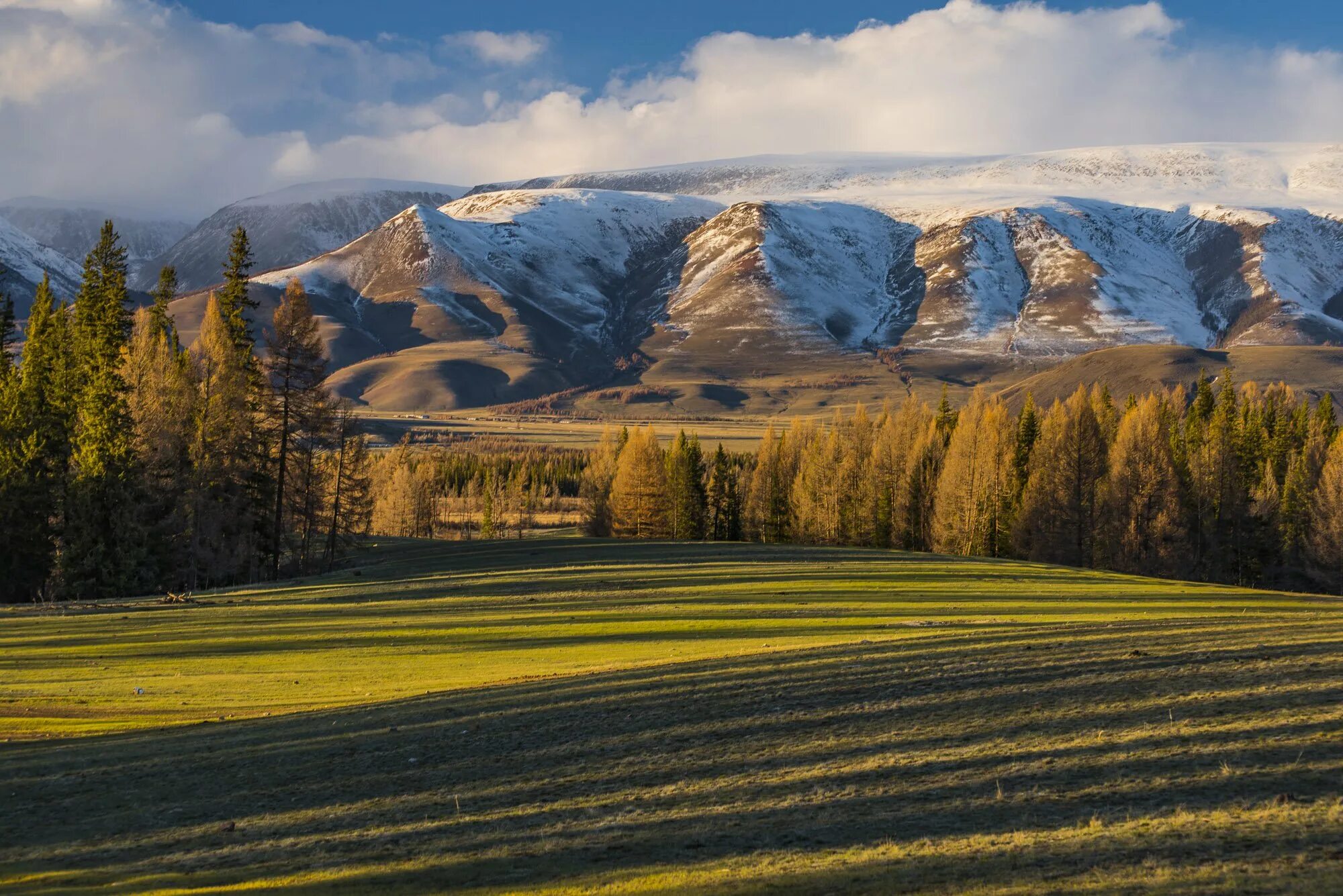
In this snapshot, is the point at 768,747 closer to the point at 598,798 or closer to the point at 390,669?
the point at 598,798

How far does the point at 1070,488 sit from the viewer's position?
77312mm

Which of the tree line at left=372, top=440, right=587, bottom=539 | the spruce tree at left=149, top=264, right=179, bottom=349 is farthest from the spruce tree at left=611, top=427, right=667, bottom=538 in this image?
the spruce tree at left=149, top=264, right=179, bottom=349

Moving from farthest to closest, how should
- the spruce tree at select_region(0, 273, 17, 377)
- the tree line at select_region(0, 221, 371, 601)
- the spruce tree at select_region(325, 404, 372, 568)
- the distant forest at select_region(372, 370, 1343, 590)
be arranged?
the distant forest at select_region(372, 370, 1343, 590), the spruce tree at select_region(325, 404, 372, 568), the spruce tree at select_region(0, 273, 17, 377), the tree line at select_region(0, 221, 371, 601)

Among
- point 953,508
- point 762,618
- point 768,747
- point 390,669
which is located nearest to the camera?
point 768,747

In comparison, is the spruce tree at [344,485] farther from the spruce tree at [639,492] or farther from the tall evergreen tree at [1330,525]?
the tall evergreen tree at [1330,525]

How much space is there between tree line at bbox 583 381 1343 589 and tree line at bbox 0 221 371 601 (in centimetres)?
4113

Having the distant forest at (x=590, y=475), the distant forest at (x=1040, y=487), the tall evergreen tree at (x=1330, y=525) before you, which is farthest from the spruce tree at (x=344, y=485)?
the tall evergreen tree at (x=1330, y=525)

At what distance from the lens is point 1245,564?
267ft

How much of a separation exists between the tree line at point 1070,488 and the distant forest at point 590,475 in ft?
0.66

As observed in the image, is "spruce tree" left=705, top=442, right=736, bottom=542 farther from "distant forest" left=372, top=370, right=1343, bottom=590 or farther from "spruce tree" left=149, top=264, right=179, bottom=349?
"spruce tree" left=149, top=264, right=179, bottom=349

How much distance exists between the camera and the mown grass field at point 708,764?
10.3 metres

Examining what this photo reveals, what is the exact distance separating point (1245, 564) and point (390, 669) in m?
76.2

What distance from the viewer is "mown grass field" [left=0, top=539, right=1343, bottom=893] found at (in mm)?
10258

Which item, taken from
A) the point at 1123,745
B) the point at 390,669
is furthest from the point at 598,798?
the point at 390,669
